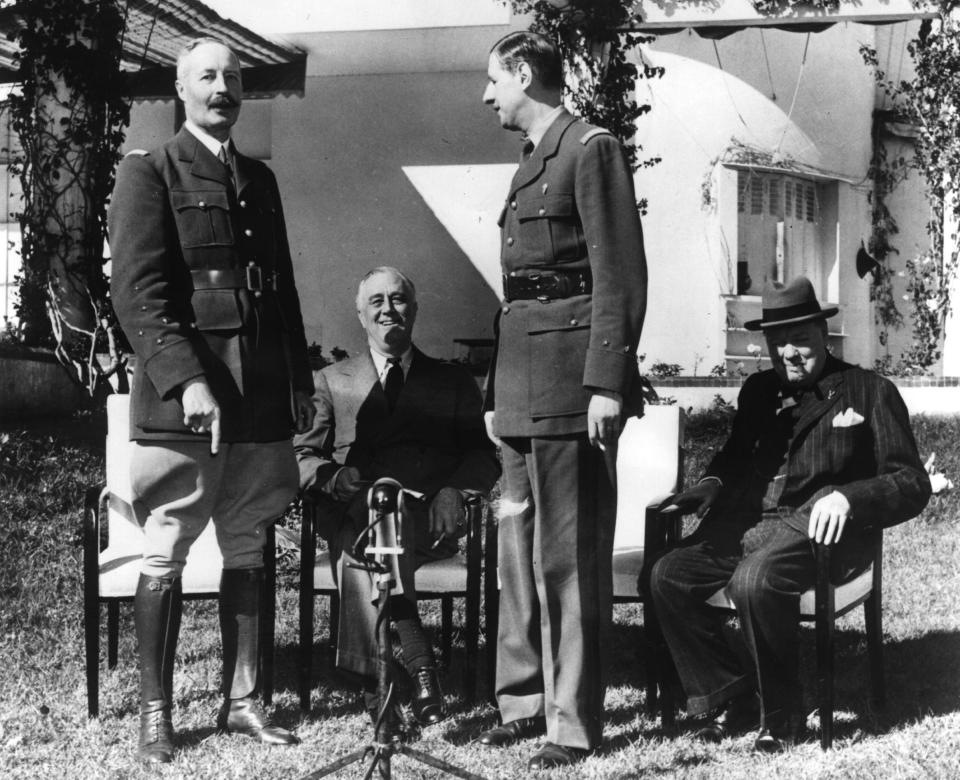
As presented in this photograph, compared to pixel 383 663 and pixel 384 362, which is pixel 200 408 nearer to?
pixel 383 663

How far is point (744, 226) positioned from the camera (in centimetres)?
1317

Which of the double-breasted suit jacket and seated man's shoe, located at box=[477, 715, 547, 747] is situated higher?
the double-breasted suit jacket

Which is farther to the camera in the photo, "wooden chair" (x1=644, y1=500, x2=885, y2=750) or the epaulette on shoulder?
"wooden chair" (x1=644, y1=500, x2=885, y2=750)

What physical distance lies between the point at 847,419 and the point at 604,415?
0.97 m

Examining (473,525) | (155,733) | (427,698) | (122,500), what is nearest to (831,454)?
(473,525)

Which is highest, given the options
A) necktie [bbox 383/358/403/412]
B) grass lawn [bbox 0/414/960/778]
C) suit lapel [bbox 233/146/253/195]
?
suit lapel [bbox 233/146/253/195]

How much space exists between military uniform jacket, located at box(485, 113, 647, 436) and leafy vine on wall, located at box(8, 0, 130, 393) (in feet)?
14.3

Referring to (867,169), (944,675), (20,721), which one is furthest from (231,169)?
(867,169)

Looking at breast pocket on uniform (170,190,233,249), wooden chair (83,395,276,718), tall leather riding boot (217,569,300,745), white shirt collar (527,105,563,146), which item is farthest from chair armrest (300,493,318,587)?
white shirt collar (527,105,563,146)

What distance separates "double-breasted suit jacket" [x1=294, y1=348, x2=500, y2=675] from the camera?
13.9 feet

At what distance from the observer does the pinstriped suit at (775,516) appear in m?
3.66

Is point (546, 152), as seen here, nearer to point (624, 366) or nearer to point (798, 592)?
point (624, 366)

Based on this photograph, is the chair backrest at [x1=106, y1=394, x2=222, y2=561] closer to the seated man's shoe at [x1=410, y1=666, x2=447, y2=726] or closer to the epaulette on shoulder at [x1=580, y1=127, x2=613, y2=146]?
the seated man's shoe at [x1=410, y1=666, x2=447, y2=726]

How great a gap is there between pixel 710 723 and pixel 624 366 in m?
1.25
